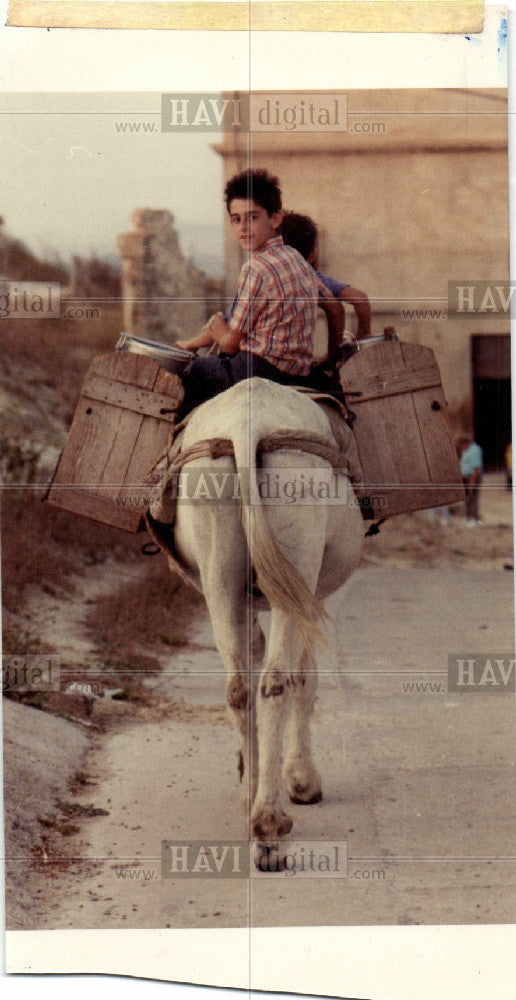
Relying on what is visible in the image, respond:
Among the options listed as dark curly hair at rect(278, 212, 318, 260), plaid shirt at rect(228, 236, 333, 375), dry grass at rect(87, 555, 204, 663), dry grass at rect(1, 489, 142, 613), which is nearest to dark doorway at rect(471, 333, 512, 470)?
dark curly hair at rect(278, 212, 318, 260)

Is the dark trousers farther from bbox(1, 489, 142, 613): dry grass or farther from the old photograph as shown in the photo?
bbox(1, 489, 142, 613): dry grass

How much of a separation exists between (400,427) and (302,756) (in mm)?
1114

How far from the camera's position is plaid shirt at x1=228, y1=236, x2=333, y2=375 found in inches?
147

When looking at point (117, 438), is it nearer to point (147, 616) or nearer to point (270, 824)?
point (270, 824)

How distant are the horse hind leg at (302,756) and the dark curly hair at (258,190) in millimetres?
1437

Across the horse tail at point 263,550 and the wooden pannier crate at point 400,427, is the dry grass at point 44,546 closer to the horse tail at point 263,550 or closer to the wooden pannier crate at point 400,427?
the wooden pannier crate at point 400,427

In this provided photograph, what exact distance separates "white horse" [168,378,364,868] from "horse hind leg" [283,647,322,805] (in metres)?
0.31

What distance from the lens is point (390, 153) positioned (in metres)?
6.36

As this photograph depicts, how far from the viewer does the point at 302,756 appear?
411 centimetres

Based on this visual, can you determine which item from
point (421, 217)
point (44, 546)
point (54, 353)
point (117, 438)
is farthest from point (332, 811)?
point (54, 353)

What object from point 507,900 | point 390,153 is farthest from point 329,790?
point 390,153

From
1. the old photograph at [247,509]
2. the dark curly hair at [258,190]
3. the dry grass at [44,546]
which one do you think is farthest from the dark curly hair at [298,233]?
the dry grass at [44,546]

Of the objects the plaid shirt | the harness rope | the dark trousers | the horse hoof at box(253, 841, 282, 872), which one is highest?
the plaid shirt

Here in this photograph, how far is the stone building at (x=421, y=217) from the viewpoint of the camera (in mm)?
5152
